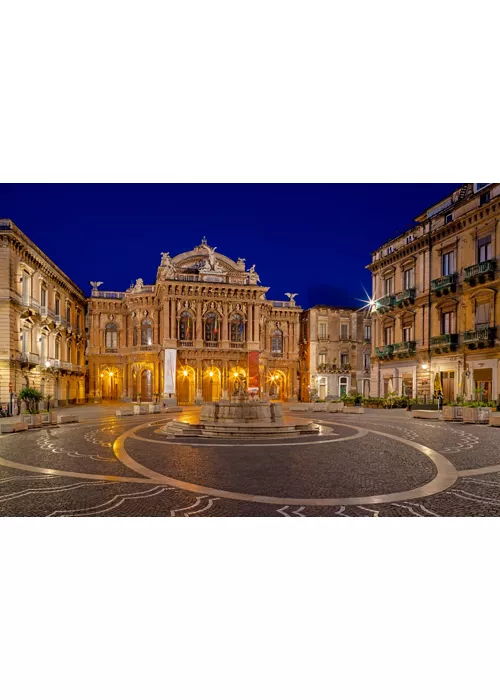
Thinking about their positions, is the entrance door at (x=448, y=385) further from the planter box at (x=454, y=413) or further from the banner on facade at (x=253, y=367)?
the banner on facade at (x=253, y=367)

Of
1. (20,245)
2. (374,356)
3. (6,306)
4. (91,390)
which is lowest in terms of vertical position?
(91,390)

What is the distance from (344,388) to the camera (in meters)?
47.1

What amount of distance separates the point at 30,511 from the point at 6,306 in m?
23.3

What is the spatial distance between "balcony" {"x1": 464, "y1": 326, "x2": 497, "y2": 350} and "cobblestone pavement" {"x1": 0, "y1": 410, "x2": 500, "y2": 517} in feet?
40.8

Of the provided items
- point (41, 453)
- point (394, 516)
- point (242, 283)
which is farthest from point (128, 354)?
point (394, 516)

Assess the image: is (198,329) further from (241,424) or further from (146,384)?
(241,424)

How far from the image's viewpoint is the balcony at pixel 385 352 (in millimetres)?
31125

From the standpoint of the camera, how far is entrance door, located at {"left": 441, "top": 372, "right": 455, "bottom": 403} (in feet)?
85.3

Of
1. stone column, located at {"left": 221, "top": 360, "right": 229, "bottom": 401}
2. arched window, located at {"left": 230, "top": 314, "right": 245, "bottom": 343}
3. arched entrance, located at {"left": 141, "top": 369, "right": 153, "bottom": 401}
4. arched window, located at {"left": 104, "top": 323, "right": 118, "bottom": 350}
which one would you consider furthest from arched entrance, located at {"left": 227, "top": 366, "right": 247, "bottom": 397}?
arched window, located at {"left": 104, "top": 323, "right": 118, "bottom": 350}

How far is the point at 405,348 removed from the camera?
29.7 metres

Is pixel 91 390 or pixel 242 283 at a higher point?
pixel 242 283

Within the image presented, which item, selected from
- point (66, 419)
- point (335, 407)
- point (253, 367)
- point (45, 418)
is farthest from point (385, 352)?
point (45, 418)

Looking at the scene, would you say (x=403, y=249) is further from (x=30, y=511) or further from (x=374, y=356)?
(x=30, y=511)

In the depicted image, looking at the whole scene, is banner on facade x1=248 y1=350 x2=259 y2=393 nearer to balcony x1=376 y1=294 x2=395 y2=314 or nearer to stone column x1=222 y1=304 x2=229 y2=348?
stone column x1=222 y1=304 x2=229 y2=348
